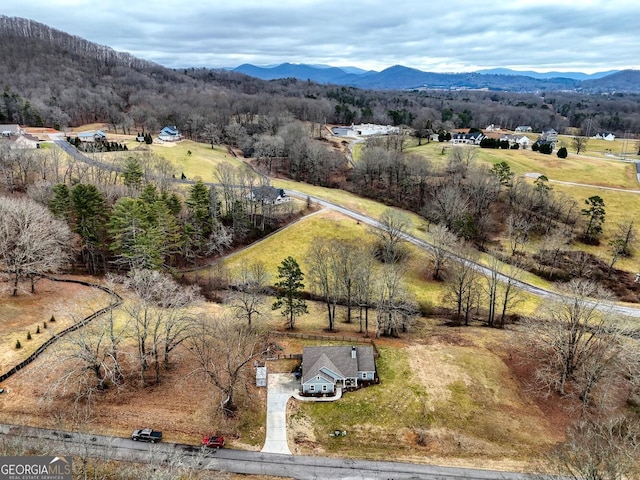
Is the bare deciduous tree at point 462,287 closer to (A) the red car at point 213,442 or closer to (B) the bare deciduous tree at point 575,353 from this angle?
(B) the bare deciduous tree at point 575,353

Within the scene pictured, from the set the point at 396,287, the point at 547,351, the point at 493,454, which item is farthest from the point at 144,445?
the point at 547,351

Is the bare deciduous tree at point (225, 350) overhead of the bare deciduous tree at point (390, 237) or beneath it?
beneath

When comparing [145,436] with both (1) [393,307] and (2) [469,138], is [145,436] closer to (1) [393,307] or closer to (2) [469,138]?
(1) [393,307]

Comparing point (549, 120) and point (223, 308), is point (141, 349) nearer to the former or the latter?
point (223, 308)

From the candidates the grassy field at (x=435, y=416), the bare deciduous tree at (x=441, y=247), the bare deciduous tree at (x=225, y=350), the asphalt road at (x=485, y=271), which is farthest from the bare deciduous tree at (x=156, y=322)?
the asphalt road at (x=485, y=271)

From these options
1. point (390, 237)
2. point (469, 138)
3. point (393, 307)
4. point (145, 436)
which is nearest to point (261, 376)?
point (145, 436)

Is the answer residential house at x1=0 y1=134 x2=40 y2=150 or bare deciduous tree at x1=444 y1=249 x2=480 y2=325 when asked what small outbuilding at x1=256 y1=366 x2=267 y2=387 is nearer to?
bare deciduous tree at x1=444 y1=249 x2=480 y2=325
